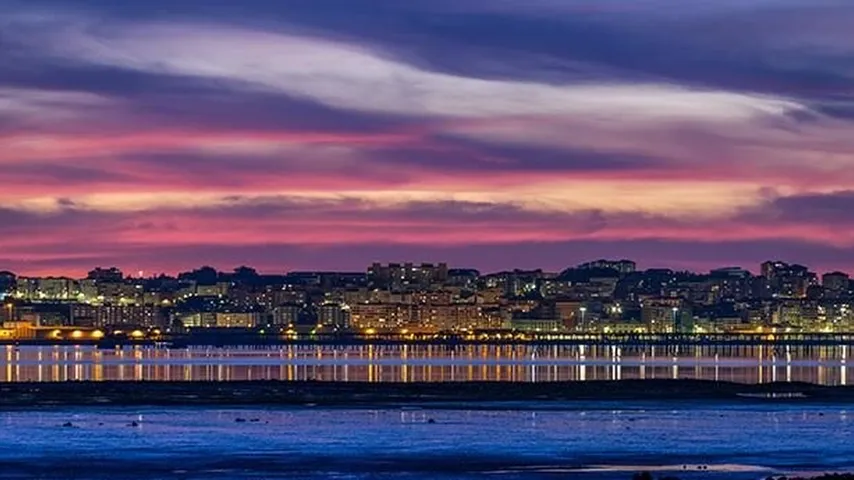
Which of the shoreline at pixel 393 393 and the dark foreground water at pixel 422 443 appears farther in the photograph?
the shoreline at pixel 393 393

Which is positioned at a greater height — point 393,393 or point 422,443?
point 422,443

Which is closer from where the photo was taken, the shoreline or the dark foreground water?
the dark foreground water

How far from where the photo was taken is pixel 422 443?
55.5m

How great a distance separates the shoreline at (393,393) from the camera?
262 feet

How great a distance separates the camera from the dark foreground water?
154ft

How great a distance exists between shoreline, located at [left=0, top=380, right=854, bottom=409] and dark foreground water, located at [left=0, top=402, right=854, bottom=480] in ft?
18.3

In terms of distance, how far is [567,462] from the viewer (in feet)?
161

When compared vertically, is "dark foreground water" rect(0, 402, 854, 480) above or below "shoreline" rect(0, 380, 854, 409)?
above

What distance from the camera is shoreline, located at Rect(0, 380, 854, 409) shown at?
262ft

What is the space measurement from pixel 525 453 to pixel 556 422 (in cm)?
1450

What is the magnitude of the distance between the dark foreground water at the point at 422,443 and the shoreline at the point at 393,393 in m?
5.57

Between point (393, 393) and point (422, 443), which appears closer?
point (422, 443)

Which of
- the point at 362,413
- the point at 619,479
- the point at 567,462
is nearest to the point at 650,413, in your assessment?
the point at 362,413

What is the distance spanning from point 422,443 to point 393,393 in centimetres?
3246
